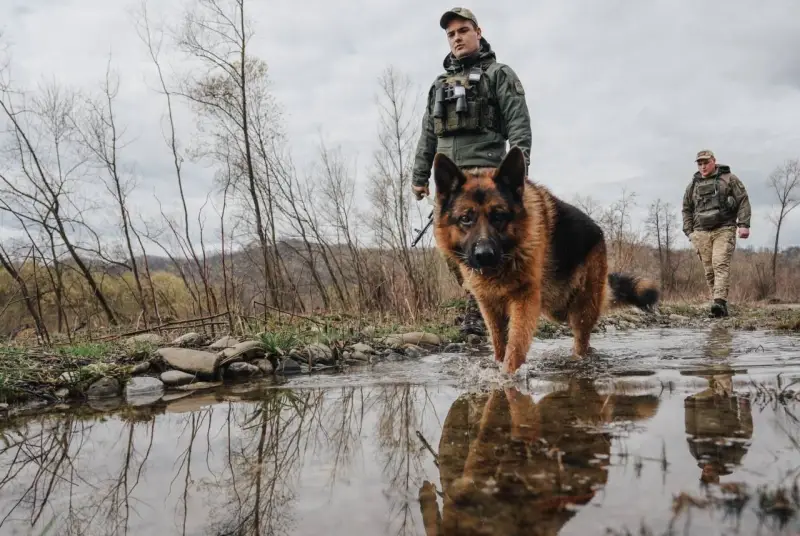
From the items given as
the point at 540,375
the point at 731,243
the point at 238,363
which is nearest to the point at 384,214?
the point at 731,243

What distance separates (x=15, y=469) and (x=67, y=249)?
1026 cm

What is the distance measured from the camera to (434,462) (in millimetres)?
1475

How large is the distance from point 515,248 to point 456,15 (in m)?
2.68

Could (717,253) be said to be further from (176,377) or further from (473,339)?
(176,377)

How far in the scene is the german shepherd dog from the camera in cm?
340

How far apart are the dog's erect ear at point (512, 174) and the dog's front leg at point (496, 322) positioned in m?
0.83

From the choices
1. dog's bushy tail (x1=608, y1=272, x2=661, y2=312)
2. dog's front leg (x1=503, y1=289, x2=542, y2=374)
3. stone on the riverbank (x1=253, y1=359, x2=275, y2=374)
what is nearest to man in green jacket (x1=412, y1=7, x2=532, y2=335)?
dog's front leg (x1=503, y1=289, x2=542, y2=374)

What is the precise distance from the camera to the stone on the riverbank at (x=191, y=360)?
3795mm

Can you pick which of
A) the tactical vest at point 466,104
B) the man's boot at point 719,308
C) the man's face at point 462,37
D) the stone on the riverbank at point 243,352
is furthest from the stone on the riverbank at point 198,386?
the man's boot at point 719,308

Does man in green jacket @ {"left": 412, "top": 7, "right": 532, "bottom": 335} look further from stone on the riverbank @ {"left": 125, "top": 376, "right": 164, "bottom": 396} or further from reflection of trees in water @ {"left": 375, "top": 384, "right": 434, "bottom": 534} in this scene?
stone on the riverbank @ {"left": 125, "top": 376, "right": 164, "bottom": 396}

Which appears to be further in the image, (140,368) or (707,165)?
(707,165)

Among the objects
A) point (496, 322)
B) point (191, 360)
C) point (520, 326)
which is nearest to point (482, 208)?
point (520, 326)

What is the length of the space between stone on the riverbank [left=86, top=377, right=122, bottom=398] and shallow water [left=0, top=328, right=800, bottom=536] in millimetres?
620

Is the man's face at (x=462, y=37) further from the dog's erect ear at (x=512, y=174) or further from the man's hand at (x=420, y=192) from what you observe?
the dog's erect ear at (x=512, y=174)
